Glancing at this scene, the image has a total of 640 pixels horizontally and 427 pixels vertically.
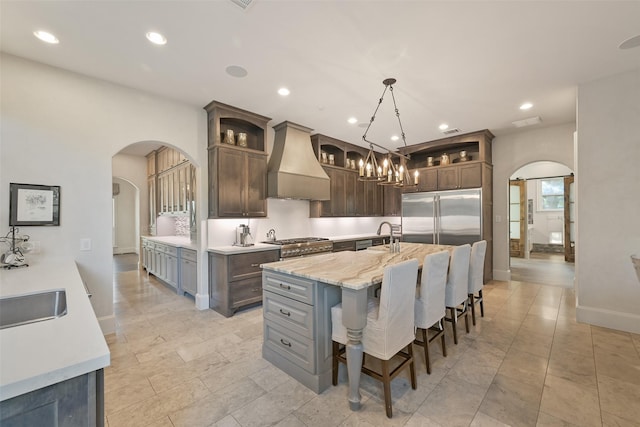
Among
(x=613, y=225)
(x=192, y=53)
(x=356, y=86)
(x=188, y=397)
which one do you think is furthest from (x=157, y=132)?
(x=613, y=225)

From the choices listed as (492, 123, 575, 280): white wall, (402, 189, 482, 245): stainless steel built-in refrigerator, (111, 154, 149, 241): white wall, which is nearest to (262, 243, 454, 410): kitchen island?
(402, 189, 482, 245): stainless steel built-in refrigerator

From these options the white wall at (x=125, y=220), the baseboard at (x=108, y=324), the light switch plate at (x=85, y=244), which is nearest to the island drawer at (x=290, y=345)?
the baseboard at (x=108, y=324)

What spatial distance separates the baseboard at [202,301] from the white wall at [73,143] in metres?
1.04

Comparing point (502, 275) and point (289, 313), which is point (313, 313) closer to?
point (289, 313)

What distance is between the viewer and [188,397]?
207 cm

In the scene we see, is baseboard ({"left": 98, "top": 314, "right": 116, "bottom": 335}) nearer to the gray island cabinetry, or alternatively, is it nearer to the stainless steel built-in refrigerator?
the gray island cabinetry

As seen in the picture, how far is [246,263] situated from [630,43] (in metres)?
4.78

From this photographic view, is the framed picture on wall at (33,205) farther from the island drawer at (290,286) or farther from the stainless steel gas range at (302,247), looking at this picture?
the stainless steel gas range at (302,247)

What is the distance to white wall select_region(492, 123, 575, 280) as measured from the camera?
495 cm

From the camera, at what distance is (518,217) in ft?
27.7

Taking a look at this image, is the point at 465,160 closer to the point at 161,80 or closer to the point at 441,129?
the point at 441,129

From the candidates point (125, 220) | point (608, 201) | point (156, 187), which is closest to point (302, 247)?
point (608, 201)

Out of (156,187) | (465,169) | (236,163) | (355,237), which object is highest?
(465,169)

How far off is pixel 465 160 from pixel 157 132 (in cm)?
556
